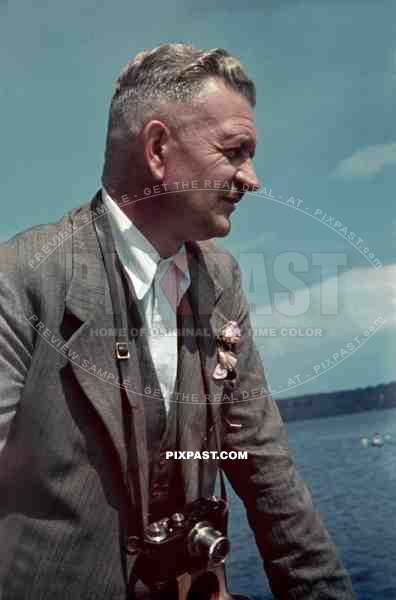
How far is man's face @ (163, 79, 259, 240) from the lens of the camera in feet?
3.01

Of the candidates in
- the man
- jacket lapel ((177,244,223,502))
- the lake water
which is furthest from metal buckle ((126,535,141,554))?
the lake water

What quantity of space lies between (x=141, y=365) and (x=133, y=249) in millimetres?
194

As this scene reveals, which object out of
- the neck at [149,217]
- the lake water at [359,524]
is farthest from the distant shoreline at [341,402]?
the neck at [149,217]

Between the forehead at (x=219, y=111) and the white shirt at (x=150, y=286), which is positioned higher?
the forehead at (x=219, y=111)

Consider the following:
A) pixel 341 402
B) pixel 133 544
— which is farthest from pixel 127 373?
pixel 341 402

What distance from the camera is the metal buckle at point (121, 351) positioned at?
0.86 meters

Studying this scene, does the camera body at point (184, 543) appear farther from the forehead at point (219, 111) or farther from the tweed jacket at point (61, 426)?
the forehead at point (219, 111)

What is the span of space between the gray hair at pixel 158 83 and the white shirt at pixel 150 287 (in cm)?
8

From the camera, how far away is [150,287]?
3.20 feet

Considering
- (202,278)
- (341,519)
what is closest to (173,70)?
(202,278)

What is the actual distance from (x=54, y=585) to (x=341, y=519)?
2.20 meters

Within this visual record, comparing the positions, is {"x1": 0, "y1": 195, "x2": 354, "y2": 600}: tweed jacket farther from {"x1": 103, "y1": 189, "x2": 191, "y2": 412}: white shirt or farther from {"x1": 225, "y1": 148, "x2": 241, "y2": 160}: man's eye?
{"x1": 225, "y1": 148, "x2": 241, "y2": 160}: man's eye

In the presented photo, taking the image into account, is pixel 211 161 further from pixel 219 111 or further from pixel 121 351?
pixel 121 351

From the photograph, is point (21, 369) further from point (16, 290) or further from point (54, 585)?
point (54, 585)
